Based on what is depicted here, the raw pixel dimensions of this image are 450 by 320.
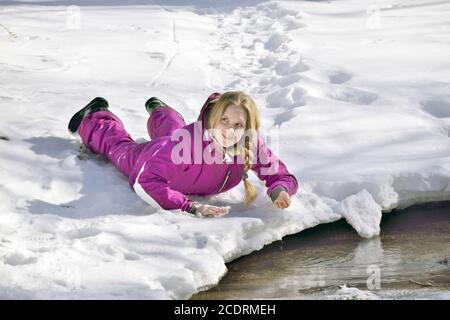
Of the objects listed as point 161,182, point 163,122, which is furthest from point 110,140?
point 161,182

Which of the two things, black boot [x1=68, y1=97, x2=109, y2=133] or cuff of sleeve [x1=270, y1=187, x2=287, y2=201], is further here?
black boot [x1=68, y1=97, x2=109, y2=133]

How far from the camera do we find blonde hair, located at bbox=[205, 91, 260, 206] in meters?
3.46

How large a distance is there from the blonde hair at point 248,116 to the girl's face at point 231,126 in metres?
0.02

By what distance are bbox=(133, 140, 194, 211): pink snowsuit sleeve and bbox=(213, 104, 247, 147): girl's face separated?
0.75 feet

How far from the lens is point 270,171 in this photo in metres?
3.69

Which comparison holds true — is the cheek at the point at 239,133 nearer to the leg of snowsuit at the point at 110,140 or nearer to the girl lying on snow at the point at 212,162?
the girl lying on snow at the point at 212,162

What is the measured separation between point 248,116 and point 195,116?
163 cm

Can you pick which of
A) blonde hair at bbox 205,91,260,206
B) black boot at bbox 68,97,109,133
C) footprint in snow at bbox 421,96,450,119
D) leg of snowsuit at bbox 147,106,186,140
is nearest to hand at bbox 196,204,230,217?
blonde hair at bbox 205,91,260,206

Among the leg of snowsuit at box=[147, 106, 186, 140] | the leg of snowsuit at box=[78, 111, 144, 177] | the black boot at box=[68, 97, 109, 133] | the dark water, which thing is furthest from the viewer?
the black boot at box=[68, 97, 109, 133]

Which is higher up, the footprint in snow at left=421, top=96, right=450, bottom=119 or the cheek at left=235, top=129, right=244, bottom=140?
the footprint in snow at left=421, top=96, right=450, bottom=119

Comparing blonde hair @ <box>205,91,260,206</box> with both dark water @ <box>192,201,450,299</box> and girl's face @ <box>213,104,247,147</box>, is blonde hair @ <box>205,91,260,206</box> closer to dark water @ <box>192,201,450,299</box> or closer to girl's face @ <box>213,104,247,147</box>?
girl's face @ <box>213,104,247,147</box>

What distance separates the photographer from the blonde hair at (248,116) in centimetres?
346

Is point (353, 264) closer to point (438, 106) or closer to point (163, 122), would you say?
point (163, 122)

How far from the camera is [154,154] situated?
361 cm
